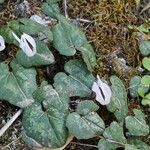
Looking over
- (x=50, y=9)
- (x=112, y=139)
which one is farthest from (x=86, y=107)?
(x=50, y=9)

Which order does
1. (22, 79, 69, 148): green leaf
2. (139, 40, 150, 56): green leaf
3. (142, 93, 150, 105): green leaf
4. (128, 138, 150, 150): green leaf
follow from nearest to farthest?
(22, 79, 69, 148): green leaf
(128, 138, 150, 150): green leaf
(142, 93, 150, 105): green leaf
(139, 40, 150, 56): green leaf

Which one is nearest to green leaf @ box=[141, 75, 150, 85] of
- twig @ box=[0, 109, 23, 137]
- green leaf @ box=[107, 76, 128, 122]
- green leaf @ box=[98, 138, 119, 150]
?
green leaf @ box=[107, 76, 128, 122]

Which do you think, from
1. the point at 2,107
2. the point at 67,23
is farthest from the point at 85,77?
the point at 2,107

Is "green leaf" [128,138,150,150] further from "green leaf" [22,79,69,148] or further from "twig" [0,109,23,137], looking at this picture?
"twig" [0,109,23,137]

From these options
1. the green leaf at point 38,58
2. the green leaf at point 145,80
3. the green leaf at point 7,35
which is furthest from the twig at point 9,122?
the green leaf at point 145,80

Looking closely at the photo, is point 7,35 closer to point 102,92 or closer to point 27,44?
point 27,44

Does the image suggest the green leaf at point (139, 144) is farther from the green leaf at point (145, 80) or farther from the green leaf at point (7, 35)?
the green leaf at point (7, 35)

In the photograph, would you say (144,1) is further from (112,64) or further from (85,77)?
(85,77)
